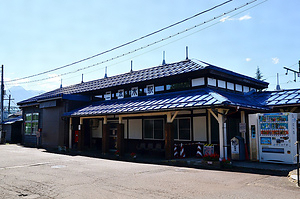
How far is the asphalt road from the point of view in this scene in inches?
267

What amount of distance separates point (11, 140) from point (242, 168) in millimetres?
26110

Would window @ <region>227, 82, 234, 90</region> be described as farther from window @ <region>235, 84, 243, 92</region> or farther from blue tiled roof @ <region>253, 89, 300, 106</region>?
blue tiled roof @ <region>253, 89, 300, 106</region>

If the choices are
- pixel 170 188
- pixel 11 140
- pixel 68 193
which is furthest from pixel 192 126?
→ pixel 11 140

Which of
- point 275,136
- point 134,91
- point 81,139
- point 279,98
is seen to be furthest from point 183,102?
point 81,139

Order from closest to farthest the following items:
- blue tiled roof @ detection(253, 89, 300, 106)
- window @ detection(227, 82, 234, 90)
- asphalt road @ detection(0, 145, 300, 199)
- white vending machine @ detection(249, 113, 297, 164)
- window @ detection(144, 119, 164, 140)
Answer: asphalt road @ detection(0, 145, 300, 199) < white vending machine @ detection(249, 113, 297, 164) < blue tiled roof @ detection(253, 89, 300, 106) < window @ detection(227, 82, 234, 90) < window @ detection(144, 119, 164, 140)

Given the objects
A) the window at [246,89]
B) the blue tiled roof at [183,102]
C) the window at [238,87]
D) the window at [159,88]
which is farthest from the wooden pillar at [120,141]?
the window at [246,89]

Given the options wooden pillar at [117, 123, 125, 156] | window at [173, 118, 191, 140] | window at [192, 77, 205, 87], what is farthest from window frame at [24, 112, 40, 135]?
window at [192, 77, 205, 87]

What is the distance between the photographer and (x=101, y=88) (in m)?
20.6

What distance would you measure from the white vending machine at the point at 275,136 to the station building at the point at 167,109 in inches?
30.5

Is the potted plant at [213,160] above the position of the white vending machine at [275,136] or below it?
below

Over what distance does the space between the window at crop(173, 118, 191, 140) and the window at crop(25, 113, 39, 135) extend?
51.6 ft

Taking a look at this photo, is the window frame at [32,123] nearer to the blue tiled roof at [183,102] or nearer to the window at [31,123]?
the window at [31,123]

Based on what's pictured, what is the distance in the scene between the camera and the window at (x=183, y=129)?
15.4 m

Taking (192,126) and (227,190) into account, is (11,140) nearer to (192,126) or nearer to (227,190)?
(192,126)
